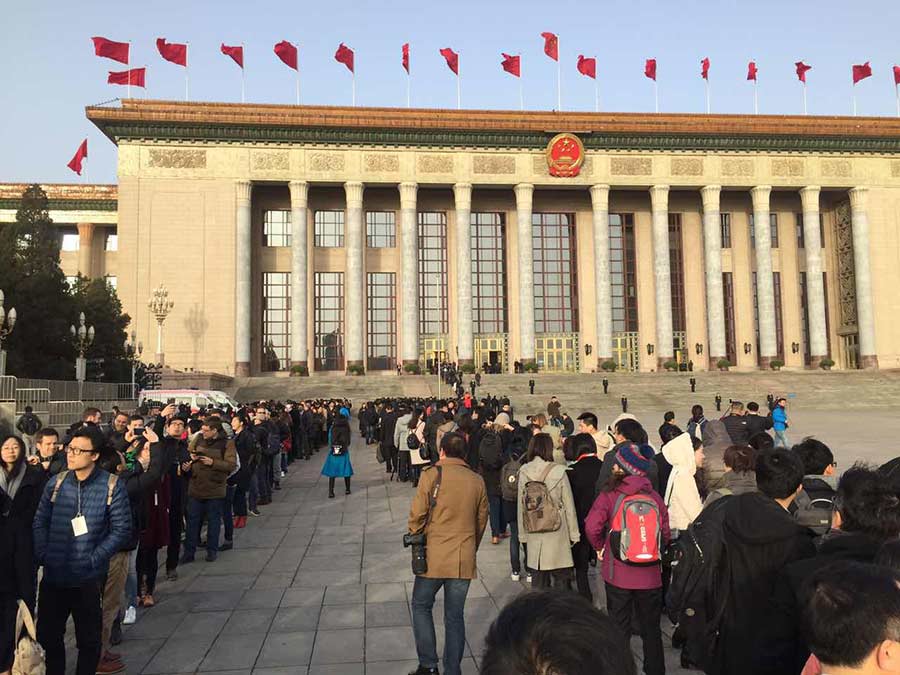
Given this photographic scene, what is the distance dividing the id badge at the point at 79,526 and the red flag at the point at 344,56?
44.0 metres

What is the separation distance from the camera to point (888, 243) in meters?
47.4

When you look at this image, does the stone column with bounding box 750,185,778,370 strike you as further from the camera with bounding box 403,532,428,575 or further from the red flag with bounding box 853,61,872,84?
the camera with bounding box 403,532,428,575

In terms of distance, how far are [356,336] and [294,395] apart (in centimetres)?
832

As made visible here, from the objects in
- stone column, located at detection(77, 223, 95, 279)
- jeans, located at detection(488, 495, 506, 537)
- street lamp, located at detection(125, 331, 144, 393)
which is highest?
stone column, located at detection(77, 223, 95, 279)

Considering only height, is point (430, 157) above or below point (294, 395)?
above

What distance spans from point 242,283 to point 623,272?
26.0 m

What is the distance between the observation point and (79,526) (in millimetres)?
4758

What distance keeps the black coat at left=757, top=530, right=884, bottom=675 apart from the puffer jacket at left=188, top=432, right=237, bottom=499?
24.1ft

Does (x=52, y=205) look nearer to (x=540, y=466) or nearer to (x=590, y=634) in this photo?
(x=540, y=466)

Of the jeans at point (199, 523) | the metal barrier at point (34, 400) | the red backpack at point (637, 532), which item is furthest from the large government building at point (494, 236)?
the red backpack at point (637, 532)

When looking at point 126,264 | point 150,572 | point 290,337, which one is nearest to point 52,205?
point 126,264

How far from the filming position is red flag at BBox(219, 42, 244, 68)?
42156 mm

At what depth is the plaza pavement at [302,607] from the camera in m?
5.64

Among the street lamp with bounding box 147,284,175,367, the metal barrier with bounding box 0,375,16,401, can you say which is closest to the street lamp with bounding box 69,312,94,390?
the street lamp with bounding box 147,284,175,367
